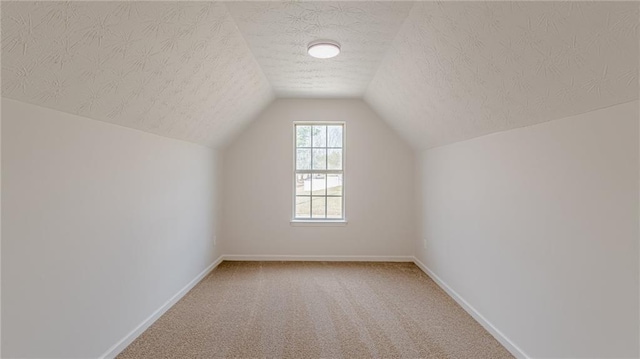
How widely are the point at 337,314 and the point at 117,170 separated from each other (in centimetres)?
218

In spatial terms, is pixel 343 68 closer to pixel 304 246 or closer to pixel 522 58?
pixel 522 58

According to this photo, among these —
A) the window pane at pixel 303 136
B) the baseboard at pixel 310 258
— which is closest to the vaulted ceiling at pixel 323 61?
the window pane at pixel 303 136

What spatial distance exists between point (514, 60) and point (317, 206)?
3.40m

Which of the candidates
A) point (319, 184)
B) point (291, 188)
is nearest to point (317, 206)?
point (319, 184)

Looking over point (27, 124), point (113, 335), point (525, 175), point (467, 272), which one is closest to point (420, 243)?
point (467, 272)

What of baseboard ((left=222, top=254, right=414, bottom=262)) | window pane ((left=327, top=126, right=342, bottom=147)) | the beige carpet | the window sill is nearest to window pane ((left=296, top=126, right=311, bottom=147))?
window pane ((left=327, top=126, right=342, bottom=147))

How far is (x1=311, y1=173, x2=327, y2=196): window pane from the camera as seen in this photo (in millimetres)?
4688

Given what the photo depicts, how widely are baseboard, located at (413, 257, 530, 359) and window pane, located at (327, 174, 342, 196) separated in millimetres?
1711

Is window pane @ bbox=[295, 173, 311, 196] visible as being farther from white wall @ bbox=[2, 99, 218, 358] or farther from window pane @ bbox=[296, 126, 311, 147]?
white wall @ bbox=[2, 99, 218, 358]

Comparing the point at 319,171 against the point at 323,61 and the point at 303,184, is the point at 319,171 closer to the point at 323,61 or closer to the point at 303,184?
the point at 303,184

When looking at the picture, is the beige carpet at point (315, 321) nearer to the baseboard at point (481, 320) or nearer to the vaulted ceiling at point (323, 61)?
the baseboard at point (481, 320)

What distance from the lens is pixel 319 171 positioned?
4.68m

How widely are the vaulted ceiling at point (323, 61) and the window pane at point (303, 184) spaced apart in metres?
1.70

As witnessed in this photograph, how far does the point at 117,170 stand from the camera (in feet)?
7.02
